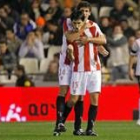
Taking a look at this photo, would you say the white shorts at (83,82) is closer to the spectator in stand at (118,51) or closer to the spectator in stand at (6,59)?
the spectator in stand at (118,51)

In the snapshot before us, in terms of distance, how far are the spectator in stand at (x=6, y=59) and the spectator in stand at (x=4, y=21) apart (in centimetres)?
166

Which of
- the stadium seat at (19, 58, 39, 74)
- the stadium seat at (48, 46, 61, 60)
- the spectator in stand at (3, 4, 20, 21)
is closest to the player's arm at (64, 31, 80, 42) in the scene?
the stadium seat at (19, 58, 39, 74)

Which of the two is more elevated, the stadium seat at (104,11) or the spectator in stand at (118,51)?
the stadium seat at (104,11)

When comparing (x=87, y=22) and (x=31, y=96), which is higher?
(x=87, y=22)

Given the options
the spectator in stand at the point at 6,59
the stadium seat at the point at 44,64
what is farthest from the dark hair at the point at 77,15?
the stadium seat at the point at 44,64

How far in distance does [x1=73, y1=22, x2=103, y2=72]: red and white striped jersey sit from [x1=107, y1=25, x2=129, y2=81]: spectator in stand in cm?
960

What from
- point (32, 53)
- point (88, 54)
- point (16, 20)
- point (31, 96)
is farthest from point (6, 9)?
point (88, 54)

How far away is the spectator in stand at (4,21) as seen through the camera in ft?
83.1

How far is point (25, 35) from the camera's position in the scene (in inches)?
977

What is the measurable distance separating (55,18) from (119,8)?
2.05 m

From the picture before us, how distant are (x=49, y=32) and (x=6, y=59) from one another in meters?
2.16

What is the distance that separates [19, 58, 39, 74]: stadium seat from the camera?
78.4 feet

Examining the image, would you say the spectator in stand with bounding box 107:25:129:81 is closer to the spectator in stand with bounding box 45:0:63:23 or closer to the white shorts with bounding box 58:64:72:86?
the spectator in stand with bounding box 45:0:63:23

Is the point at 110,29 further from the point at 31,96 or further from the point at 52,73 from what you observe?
the point at 31,96
